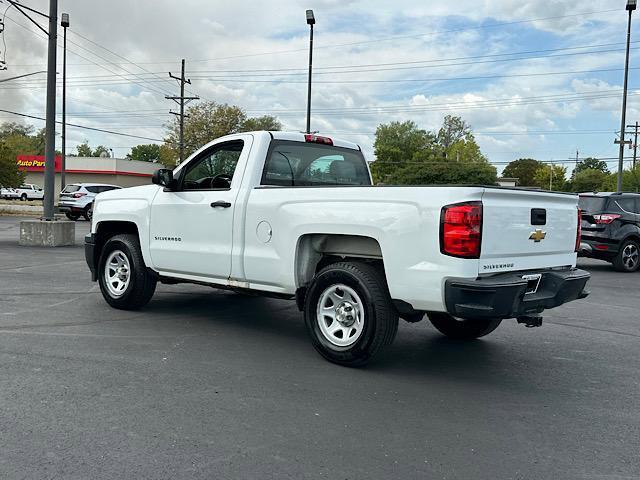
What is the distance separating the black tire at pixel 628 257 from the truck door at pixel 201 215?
10.0 meters

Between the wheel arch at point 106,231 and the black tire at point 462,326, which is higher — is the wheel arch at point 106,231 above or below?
above

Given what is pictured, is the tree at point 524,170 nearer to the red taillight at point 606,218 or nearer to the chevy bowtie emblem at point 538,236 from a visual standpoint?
the red taillight at point 606,218

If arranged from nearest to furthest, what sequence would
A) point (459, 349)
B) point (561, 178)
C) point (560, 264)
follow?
point (560, 264) < point (459, 349) < point (561, 178)

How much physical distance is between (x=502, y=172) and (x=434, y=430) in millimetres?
137917

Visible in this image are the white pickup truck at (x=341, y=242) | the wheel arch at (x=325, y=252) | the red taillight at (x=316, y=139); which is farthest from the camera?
the red taillight at (x=316, y=139)

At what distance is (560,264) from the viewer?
17.1 feet

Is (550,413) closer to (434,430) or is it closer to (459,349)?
(434,430)

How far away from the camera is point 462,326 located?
6262mm

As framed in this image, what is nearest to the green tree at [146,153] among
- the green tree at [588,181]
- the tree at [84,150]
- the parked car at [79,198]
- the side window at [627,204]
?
the tree at [84,150]

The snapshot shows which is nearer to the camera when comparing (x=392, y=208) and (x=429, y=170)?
(x=392, y=208)

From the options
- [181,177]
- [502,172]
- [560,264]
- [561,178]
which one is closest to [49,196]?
[181,177]

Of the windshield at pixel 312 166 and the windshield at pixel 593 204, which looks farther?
the windshield at pixel 593 204

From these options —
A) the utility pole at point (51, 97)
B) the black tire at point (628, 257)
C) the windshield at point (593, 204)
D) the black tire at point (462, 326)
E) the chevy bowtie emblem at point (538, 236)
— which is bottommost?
the black tire at point (462, 326)

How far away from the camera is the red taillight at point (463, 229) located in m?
4.34
